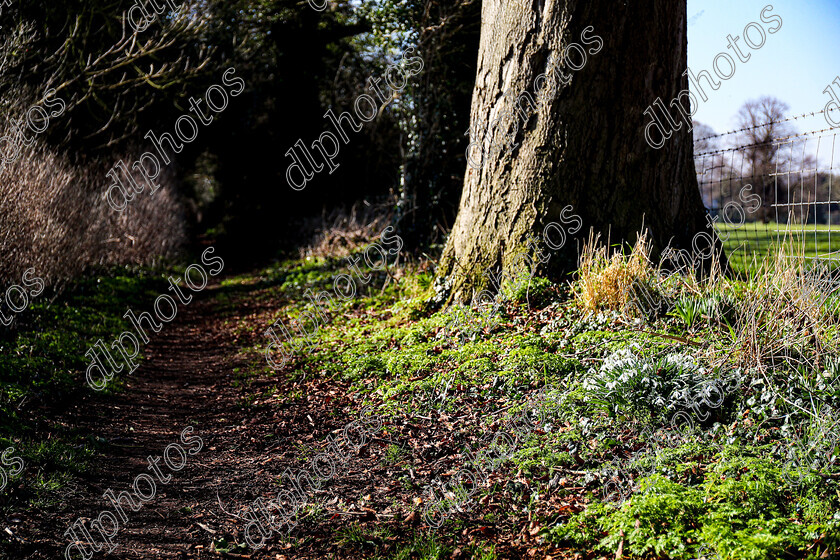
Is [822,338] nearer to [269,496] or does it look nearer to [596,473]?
[596,473]

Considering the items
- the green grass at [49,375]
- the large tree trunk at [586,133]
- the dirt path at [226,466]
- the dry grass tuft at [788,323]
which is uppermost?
the large tree trunk at [586,133]

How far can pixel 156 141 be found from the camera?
14.9m

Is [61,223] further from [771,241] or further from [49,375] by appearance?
[771,241]

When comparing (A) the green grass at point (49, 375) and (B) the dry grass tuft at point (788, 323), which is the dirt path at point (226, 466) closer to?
(A) the green grass at point (49, 375)

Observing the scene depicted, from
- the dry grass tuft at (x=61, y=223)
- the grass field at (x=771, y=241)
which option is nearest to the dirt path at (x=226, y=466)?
the dry grass tuft at (x=61, y=223)

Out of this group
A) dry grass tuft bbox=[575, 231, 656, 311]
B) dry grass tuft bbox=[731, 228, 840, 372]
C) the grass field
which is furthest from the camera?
dry grass tuft bbox=[575, 231, 656, 311]

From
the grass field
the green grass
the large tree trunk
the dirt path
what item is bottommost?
the dirt path

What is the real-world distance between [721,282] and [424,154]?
6036 millimetres

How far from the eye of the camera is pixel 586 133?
19.2 ft

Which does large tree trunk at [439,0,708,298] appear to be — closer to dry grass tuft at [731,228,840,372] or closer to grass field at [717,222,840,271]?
grass field at [717,222,840,271]

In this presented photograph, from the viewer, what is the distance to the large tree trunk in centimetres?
582

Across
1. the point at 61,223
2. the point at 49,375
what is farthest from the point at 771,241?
the point at 61,223

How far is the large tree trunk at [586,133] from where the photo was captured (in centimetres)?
582

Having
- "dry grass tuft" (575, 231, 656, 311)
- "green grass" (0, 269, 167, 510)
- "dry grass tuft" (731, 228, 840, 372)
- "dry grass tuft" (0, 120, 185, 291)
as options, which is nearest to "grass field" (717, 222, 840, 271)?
"dry grass tuft" (731, 228, 840, 372)
